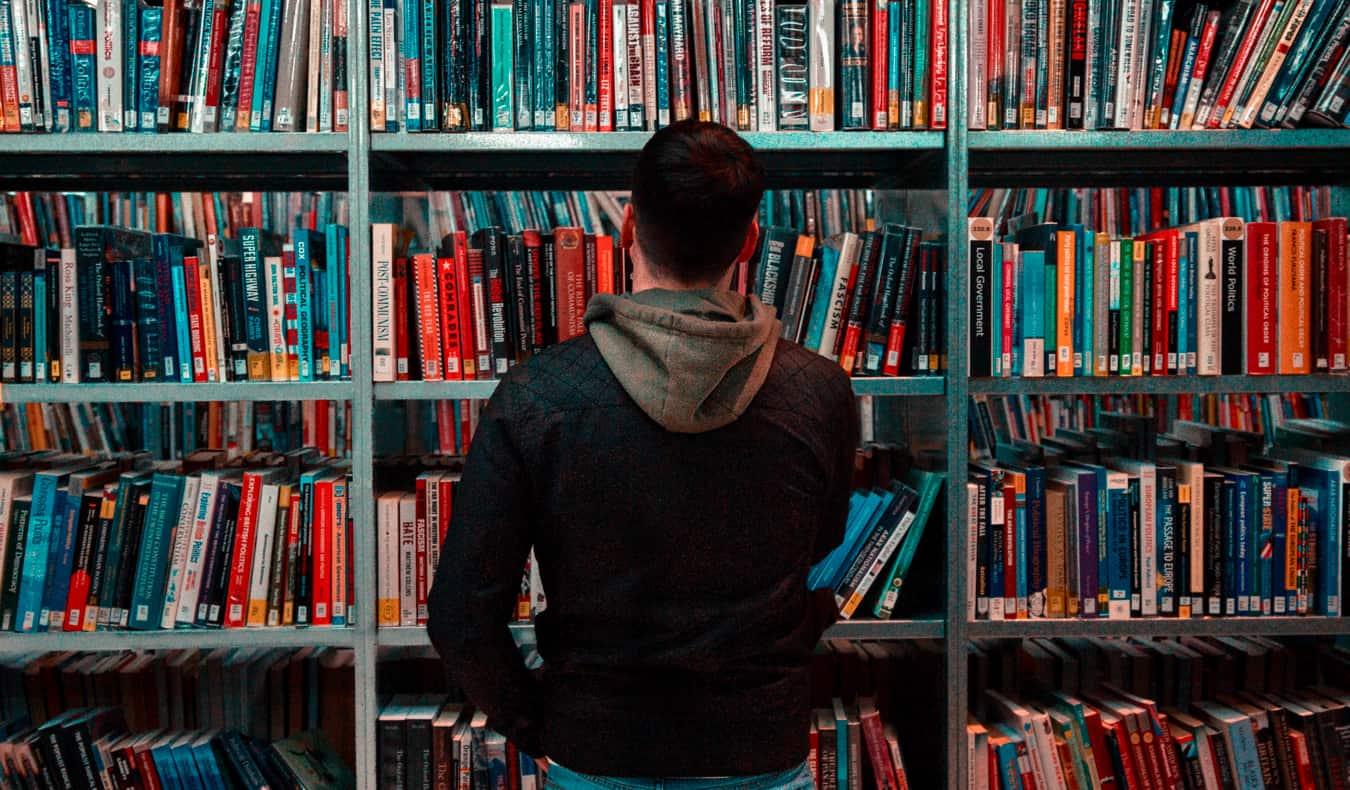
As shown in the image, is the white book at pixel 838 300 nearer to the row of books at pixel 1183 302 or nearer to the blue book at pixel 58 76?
the row of books at pixel 1183 302

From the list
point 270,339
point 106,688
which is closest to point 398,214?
point 270,339

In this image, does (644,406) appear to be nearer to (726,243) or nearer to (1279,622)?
(726,243)

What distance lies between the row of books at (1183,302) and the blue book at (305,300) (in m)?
1.15

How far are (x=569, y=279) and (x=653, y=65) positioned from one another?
0.38 meters

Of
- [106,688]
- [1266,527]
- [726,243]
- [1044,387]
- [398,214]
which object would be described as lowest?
[106,688]

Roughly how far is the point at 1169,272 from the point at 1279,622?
63 centimetres

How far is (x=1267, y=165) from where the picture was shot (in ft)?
6.82

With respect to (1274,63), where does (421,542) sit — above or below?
below

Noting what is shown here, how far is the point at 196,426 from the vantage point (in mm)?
2648

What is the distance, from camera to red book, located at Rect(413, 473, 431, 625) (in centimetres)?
182

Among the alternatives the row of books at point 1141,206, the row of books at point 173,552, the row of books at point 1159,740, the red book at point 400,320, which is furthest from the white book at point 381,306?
the row of books at point 1141,206

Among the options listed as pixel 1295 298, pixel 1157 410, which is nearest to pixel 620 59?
pixel 1295 298

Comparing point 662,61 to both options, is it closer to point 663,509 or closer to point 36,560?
point 663,509

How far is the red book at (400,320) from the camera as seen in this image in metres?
1.79
